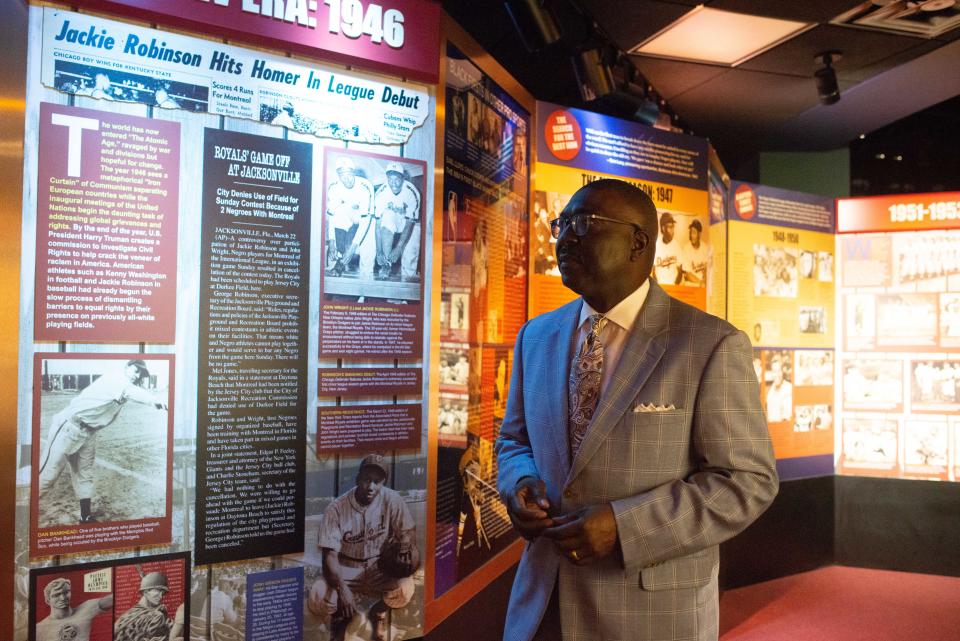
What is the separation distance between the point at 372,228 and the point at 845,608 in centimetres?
434

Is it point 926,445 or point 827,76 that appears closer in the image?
point 827,76

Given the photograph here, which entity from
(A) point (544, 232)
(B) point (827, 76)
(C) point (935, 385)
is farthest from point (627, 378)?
(C) point (935, 385)

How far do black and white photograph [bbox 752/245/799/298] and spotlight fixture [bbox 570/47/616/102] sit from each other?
200 cm

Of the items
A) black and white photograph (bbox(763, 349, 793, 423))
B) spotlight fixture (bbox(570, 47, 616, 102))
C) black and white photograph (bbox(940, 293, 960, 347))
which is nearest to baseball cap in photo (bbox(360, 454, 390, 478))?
spotlight fixture (bbox(570, 47, 616, 102))

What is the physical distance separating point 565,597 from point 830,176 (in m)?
6.13

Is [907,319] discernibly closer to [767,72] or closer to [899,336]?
[899,336]

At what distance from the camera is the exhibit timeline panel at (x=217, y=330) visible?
220cm

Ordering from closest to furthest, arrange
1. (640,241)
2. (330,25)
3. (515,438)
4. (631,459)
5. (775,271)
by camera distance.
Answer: (631,459)
(640,241)
(515,438)
(330,25)
(775,271)

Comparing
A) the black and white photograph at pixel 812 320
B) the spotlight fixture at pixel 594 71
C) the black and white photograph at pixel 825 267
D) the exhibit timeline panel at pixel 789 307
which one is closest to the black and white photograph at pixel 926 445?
the exhibit timeline panel at pixel 789 307

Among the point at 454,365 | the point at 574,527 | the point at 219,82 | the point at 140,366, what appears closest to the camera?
the point at 574,527

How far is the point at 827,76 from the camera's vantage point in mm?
4816

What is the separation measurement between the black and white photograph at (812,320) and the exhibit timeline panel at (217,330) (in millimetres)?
3946

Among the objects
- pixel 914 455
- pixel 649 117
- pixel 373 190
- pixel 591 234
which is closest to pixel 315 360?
pixel 373 190

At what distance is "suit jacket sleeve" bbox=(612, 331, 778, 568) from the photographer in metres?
1.50
